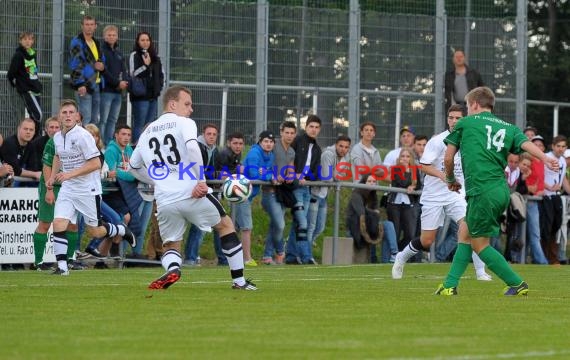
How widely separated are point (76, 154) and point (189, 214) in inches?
177

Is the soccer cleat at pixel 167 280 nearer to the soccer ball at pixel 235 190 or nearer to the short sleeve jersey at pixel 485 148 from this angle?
the soccer ball at pixel 235 190

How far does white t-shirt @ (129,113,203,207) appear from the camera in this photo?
13.2 meters

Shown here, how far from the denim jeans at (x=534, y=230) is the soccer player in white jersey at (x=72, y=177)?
10.3 m

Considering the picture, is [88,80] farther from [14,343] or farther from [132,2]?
[14,343]

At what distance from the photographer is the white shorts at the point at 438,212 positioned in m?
17.2

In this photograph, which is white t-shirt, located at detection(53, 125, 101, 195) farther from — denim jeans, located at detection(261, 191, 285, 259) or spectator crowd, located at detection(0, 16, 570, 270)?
denim jeans, located at detection(261, 191, 285, 259)

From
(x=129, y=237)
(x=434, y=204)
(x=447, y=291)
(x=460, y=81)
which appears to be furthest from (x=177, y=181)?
(x=460, y=81)

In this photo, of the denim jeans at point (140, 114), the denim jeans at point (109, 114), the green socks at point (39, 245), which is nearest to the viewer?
the green socks at point (39, 245)

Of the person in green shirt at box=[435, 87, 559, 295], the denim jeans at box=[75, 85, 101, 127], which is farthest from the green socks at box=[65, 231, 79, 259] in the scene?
the person in green shirt at box=[435, 87, 559, 295]

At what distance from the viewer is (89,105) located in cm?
2192

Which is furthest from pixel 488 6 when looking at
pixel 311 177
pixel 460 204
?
pixel 460 204

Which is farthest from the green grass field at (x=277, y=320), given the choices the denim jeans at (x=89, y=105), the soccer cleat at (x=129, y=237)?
the denim jeans at (x=89, y=105)

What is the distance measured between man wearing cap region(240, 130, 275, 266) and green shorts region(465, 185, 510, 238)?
30.5ft

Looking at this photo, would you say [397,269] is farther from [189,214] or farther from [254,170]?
[254,170]
